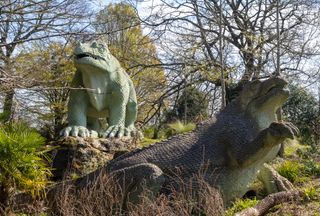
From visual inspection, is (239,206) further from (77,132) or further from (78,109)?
(78,109)

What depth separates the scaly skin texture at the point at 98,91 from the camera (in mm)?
8960

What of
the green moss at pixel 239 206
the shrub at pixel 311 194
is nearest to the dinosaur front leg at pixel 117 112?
the green moss at pixel 239 206

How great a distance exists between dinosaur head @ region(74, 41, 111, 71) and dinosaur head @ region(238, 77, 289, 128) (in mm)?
3868

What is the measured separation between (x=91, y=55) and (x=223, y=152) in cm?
420

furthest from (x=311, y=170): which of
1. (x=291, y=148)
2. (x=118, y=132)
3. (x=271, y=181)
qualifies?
(x=291, y=148)

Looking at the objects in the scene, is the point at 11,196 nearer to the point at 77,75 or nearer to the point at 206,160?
the point at 206,160

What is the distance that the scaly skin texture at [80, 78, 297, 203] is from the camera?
5441 mm

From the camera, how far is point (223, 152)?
18.7 feet

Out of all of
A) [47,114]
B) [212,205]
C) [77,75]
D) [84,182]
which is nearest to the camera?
[212,205]

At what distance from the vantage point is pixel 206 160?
5.64 meters

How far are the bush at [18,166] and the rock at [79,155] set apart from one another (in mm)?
1441

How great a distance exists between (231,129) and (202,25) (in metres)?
12.2

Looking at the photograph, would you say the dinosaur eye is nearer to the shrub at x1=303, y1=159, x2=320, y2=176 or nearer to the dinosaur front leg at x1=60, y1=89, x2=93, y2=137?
the dinosaur front leg at x1=60, y1=89, x2=93, y2=137

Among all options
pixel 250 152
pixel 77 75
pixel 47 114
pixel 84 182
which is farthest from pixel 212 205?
pixel 47 114
